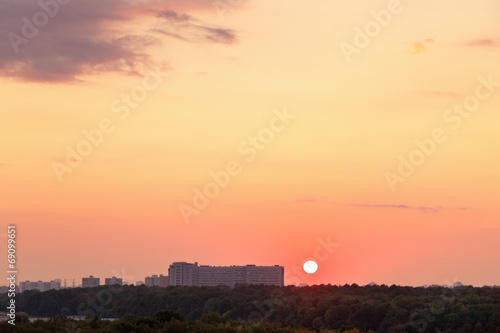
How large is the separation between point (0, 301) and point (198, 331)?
128470 millimetres

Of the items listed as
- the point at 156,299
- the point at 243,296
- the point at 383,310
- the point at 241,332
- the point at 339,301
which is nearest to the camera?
the point at 241,332

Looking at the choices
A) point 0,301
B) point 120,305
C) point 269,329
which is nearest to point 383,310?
point 269,329

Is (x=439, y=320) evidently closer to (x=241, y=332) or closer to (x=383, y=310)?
(x=383, y=310)

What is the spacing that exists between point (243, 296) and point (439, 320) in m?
57.5

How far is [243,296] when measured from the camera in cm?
16888

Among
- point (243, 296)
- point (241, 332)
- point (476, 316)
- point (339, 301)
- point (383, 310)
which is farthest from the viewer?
point (243, 296)

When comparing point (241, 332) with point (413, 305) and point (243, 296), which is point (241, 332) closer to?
point (413, 305)

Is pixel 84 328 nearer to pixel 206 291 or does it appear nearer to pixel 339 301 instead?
pixel 339 301

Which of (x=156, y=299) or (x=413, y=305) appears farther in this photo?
(x=156, y=299)

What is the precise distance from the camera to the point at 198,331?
75.4 metres

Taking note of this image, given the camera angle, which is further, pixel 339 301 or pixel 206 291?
pixel 206 291

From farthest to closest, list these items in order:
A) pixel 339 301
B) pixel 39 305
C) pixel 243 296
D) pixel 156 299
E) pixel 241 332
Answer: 1. pixel 39 305
2. pixel 156 299
3. pixel 243 296
4. pixel 339 301
5. pixel 241 332

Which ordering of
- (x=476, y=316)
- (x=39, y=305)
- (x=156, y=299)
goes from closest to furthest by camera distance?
(x=476, y=316), (x=156, y=299), (x=39, y=305)

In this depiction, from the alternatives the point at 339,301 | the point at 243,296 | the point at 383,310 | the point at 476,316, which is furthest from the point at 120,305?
the point at 476,316
